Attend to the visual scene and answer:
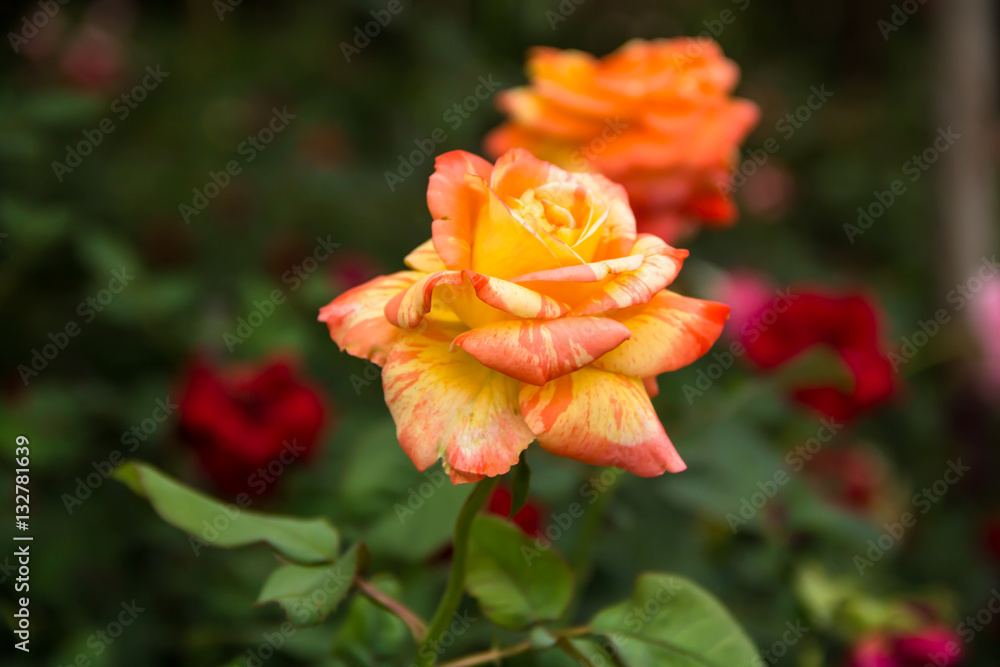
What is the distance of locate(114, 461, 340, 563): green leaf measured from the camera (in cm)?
45

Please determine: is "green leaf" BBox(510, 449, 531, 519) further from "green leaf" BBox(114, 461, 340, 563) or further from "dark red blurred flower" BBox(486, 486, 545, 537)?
"dark red blurred flower" BBox(486, 486, 545, 537)

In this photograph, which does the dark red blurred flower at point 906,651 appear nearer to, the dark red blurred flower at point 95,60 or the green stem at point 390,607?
the green stem at point 390,607

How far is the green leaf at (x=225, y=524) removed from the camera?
1.48 feet

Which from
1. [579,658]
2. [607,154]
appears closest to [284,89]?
[607,154]

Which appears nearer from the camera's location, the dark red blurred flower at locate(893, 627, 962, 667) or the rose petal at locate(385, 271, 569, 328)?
the rose petal at locate(385, 271, 569, 328)

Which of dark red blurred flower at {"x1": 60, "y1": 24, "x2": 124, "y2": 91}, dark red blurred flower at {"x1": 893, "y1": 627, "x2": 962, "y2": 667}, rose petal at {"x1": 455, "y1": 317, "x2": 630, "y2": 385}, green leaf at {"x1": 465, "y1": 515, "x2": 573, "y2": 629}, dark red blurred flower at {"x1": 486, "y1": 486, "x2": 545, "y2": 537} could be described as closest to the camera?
rose petal at {"x1": 455, "y1": 317, "x2": 630, "y2": 385}

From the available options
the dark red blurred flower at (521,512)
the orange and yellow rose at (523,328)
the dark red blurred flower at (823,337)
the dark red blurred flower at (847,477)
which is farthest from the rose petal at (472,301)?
the dark red blurred flower at (847,477)

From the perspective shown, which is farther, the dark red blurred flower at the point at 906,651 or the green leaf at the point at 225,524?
the dark red blurred flower at the point at 906,651

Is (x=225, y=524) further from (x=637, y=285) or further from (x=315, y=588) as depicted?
(x=637, y=285)

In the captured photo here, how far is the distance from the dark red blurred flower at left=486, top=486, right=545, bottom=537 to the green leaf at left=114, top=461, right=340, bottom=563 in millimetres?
236

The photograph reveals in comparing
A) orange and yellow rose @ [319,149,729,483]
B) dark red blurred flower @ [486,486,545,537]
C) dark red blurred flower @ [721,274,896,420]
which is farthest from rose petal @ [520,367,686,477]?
dark red blurred flower @ [721,274,896,420]

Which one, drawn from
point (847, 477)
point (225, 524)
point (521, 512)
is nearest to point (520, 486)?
point (225, 524)

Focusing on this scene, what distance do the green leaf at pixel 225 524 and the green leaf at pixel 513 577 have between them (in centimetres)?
9

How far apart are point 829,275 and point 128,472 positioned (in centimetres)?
171
